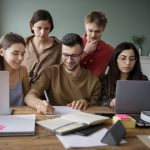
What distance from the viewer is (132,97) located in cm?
131

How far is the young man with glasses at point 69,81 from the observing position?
1655 mm

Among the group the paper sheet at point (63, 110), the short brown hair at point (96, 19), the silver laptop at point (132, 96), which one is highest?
the short brown hair at point (96, 19)

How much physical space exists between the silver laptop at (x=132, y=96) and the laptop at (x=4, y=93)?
0.58 m

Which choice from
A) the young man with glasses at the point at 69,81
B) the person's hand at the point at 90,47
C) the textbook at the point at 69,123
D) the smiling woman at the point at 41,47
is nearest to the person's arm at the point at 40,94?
the young man with glasses at the point at 69,81

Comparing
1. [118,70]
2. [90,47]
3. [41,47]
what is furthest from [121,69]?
[41,47]

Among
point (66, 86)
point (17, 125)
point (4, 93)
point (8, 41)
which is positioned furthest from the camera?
point (66, 86)

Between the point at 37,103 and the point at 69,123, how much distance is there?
0.37 m

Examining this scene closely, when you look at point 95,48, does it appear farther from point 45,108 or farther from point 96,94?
point 45,108

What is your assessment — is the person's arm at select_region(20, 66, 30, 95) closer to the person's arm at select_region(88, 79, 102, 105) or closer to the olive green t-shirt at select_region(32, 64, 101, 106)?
the olive green t-shirt at select_region(32, 64, 101, 106)

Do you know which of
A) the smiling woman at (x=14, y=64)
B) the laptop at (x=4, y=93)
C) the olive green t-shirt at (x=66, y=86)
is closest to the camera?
the laptop at (x=4, y=93)

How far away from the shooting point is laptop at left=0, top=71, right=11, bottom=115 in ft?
4.23

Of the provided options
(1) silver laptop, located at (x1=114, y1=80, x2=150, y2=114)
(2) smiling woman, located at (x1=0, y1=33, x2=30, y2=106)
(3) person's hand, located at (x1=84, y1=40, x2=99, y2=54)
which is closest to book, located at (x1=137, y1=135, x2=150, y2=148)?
(1) silver laptop, located at (x1=114, y1=80, x2=150, y2=114)

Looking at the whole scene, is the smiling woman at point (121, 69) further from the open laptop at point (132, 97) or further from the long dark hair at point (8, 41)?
the long dark hair at point (8, 41)

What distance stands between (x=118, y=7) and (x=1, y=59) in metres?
4.24
